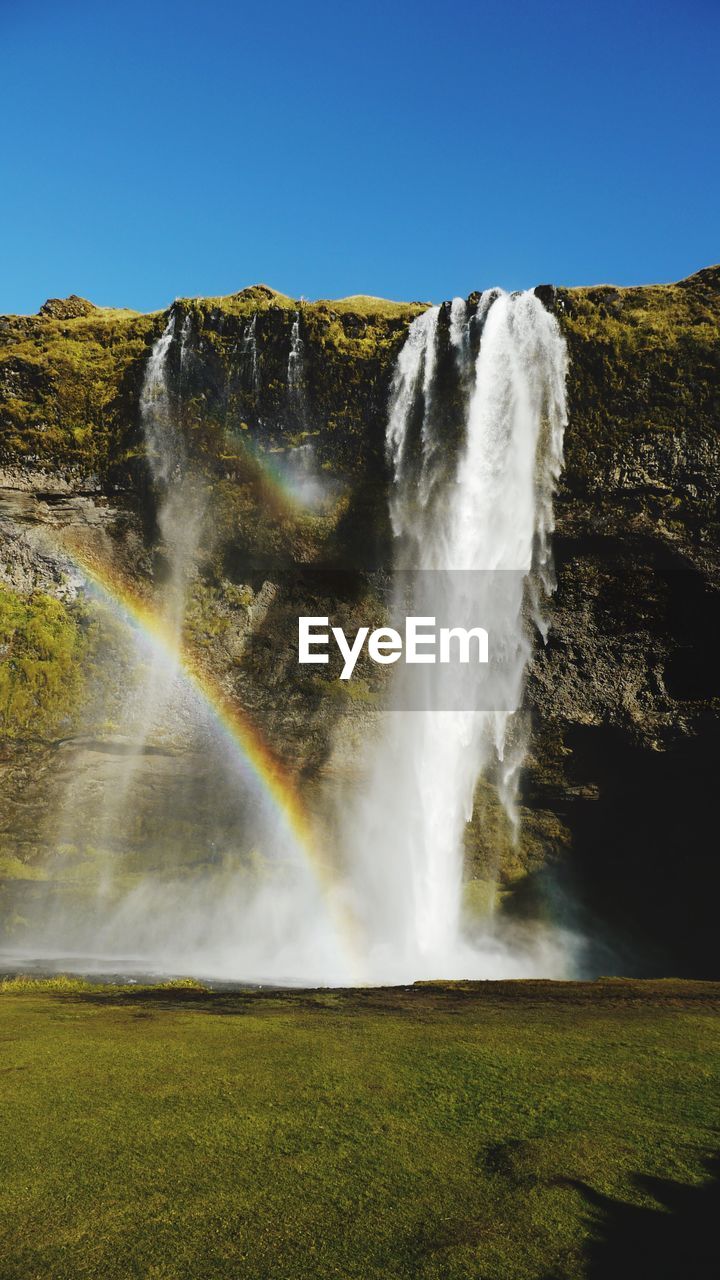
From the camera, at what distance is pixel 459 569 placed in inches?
1170

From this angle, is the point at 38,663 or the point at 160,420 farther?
the point at 38,663

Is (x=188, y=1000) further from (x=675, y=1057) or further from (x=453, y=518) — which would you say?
(x=453, y=518)

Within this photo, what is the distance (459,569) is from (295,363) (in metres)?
9.00

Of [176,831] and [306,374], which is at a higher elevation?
[306,374]

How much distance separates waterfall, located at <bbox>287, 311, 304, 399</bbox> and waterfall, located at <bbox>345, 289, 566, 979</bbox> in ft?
11.0

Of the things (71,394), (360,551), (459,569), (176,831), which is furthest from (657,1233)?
(71,394)

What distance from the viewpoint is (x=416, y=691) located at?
3139cm

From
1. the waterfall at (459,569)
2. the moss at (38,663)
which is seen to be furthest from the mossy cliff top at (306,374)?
the moss at (38,663)

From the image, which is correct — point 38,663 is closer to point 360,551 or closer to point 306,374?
point 360,551

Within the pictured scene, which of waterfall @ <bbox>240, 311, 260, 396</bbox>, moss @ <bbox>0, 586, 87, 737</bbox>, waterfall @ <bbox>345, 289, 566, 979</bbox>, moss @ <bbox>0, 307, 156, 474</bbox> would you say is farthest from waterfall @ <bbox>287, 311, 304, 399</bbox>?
moss @ <bbox>0, 586, 87, 737</bbox>

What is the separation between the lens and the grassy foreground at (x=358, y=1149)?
5730 mm

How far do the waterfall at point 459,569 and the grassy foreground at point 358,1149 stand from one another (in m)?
16.1

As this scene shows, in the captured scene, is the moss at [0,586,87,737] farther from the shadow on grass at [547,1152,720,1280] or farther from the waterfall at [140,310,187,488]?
the shadow on grass at [547,1152,720,1280]

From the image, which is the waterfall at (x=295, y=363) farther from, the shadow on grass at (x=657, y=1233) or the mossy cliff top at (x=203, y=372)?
the shadow on grass at (x=657, y=1233)
